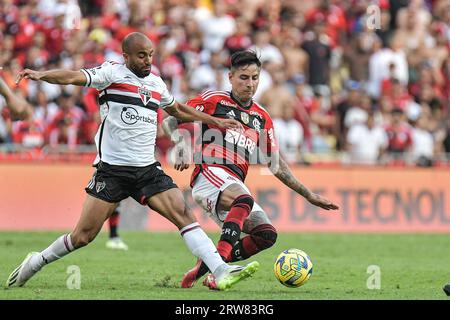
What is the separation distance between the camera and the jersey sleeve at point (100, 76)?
9.64 metres

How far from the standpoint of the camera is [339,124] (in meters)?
22.2

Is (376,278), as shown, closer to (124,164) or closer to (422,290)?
(422,290)

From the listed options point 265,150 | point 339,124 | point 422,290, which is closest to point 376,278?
point 422,290

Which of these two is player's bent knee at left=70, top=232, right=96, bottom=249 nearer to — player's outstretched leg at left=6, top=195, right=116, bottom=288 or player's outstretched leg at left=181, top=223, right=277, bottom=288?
player's outstretched leg at left=6, top=195, right=116, bottom=288

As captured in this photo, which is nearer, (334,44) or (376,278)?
(376,278)

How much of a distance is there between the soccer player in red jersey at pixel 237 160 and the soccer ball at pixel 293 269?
46 centimetres

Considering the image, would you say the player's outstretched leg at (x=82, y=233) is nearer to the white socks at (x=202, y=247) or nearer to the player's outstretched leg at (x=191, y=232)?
the player's outstretched leg at (x=191, y=232)

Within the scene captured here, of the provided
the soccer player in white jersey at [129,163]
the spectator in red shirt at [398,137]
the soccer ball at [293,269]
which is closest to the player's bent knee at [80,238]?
the soccer player in white jersey at [129,163]

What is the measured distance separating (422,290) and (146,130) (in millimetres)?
3320

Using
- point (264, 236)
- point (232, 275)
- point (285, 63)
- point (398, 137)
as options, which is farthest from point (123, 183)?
point (285, 63)

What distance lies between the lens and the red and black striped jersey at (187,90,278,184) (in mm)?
11039

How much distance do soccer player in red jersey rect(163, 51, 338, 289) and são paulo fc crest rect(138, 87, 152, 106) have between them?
0.72 metres

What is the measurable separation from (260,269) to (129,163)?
3487mm

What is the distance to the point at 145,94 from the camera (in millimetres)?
10000
